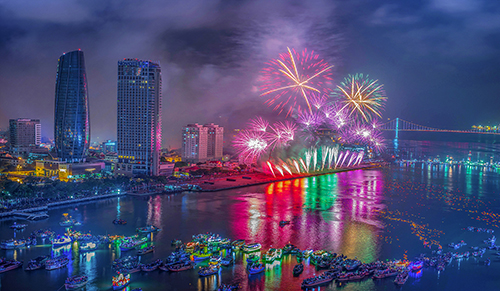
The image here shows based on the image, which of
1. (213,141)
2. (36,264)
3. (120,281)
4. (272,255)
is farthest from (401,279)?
(213,141)

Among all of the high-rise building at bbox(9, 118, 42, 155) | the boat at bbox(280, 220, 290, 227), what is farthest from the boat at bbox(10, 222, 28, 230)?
the high-rise building at bbox(9, 118, 42, 155)

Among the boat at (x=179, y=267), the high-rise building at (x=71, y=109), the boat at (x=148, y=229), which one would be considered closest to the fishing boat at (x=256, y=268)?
the boat at (x=179, y=267)

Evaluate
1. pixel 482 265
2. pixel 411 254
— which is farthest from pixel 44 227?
pixel 482 265

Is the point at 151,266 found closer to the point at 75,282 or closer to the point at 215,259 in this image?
the point at 215,259

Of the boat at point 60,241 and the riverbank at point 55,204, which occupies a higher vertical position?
the riverbank at point 55,204

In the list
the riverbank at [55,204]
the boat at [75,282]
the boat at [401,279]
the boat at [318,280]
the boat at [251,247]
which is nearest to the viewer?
the boat at [75,282]

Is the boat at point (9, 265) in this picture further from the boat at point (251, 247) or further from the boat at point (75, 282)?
the boat at point (251, 247)

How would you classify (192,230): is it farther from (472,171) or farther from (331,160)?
(472,171)

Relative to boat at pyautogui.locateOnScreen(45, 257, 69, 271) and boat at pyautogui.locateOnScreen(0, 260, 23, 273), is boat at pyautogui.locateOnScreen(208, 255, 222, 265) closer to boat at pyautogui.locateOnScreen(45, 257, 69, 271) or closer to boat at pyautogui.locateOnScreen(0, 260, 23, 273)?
boat at pyautogui.locateOnScreen(45, 257, 69, 271)
